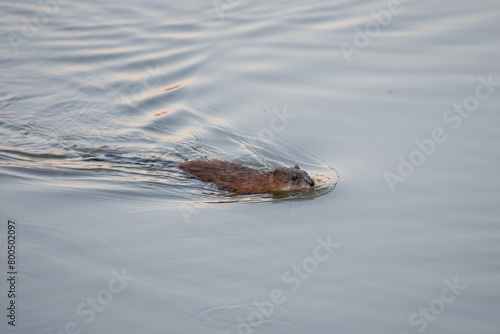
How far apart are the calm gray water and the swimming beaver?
17 centimetres

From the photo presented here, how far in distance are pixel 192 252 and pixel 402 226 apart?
6.93 feet

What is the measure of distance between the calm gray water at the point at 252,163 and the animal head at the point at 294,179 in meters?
0.15

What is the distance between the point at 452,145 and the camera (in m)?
7.07

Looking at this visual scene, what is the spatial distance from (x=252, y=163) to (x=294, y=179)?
134 centimetres

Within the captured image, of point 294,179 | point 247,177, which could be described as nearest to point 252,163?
point 247,177

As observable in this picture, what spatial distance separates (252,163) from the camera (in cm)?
799

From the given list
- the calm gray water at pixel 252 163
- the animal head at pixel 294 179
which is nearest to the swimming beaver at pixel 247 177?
the animal head at pixel 294 179

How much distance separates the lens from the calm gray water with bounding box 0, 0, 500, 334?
15.3ft

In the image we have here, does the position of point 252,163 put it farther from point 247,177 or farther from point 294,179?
point 294,179

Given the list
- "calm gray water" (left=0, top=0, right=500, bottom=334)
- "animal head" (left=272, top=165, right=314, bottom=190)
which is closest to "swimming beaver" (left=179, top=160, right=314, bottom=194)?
"animal head" (left=272, top=165, right=314, bottom=190)

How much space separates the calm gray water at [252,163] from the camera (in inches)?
184

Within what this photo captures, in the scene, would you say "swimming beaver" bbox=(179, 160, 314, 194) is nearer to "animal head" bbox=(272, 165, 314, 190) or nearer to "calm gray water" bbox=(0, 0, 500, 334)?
"animal head" bbox=(272, 165, 314, 190)

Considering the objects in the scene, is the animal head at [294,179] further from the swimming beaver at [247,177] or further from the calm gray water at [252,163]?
the calm gray water at [252,163]

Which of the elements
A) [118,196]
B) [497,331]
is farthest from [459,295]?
[118,196]
